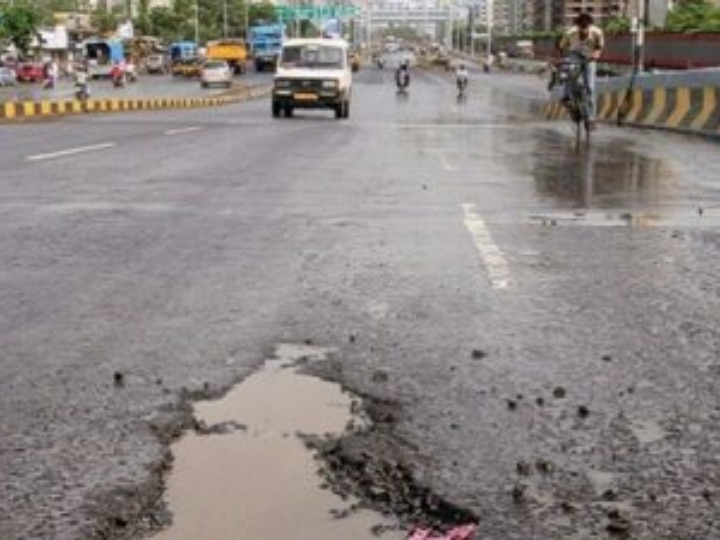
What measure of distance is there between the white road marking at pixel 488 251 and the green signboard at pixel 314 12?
4987 inches

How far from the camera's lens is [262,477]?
3.88 m

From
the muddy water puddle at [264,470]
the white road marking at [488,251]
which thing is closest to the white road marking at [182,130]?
the white road marking at [488,251]

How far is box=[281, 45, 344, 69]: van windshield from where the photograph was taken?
32.2 m

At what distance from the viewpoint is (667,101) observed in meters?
23.2

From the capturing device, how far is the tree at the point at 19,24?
98.4 meters

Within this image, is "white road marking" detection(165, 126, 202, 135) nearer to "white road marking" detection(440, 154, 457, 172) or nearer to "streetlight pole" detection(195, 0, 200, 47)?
"white road marking" detection(440, 154, 457, 172)

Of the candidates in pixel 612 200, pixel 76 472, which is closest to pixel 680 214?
pixel 612 200

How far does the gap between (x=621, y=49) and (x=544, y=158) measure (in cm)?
5158

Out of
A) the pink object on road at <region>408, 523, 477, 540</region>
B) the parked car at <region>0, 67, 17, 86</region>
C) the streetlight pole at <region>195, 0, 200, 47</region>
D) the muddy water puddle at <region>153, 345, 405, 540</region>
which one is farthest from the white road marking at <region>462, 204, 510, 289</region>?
the streetlight pole at <region>195, 0, 200, 47</region>

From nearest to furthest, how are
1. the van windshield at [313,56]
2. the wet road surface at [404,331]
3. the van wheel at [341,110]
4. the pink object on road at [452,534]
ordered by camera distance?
the pink object on road at [452,534] < the wet road surface at [404,331] < the van wheel at [341,110] < the van windshield at [313,56]

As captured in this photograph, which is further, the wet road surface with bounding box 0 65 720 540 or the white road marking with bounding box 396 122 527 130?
the white road marking with bounding box 396 122 527 130

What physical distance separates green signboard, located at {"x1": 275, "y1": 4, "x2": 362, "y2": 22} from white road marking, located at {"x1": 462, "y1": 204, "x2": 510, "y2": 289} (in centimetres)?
12668

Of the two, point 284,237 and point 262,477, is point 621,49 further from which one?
point 262,477

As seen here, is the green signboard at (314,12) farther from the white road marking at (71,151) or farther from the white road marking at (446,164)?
the white road marking at (446,164)
